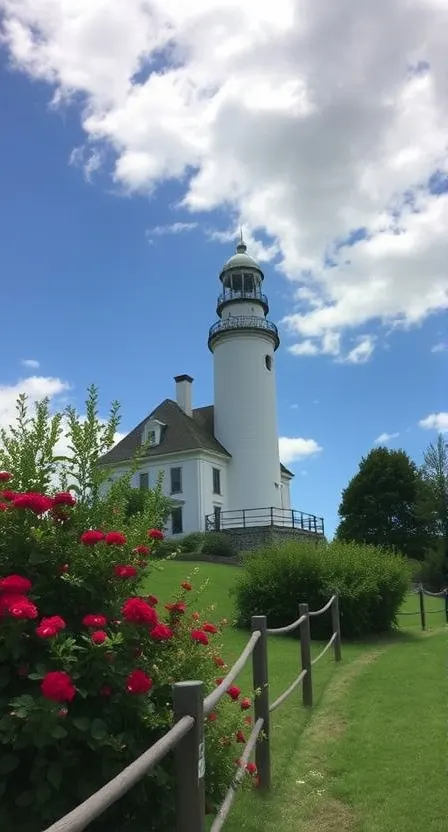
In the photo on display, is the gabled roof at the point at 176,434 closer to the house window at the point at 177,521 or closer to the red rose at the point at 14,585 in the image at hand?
the house window at the point at 177,521

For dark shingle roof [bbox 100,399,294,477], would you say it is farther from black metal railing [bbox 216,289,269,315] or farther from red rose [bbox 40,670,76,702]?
red rose [bbox 40,670,76,702]

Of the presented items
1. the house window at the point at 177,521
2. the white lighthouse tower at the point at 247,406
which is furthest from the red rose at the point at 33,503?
the white lighthouse tower at the point at 247,406

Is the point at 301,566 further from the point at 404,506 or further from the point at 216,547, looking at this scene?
the point at 404,506

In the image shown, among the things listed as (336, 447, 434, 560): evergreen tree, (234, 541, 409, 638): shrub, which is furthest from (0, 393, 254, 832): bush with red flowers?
(336, 447, 434, 560): evergreen tree

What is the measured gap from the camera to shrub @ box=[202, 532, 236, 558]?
32.9 metres

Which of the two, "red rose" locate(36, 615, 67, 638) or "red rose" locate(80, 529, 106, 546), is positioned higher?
"red rose" locate(80, 529, 106, 546)

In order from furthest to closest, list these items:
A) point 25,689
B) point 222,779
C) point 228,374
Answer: point 228,374
point 222,779
point 25,689

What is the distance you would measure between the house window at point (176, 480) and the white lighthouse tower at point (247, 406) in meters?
3.08

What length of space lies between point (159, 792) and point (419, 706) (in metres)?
5.32

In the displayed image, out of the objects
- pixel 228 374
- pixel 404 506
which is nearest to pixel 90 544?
pixel 228 374

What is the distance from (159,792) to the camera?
3.26m

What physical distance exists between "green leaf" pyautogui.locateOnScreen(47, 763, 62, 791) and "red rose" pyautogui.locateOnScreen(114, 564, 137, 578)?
932 millimetres

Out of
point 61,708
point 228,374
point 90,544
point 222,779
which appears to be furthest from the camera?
point 228,374

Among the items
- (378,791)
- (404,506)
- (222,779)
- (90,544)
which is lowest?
(378,791)
